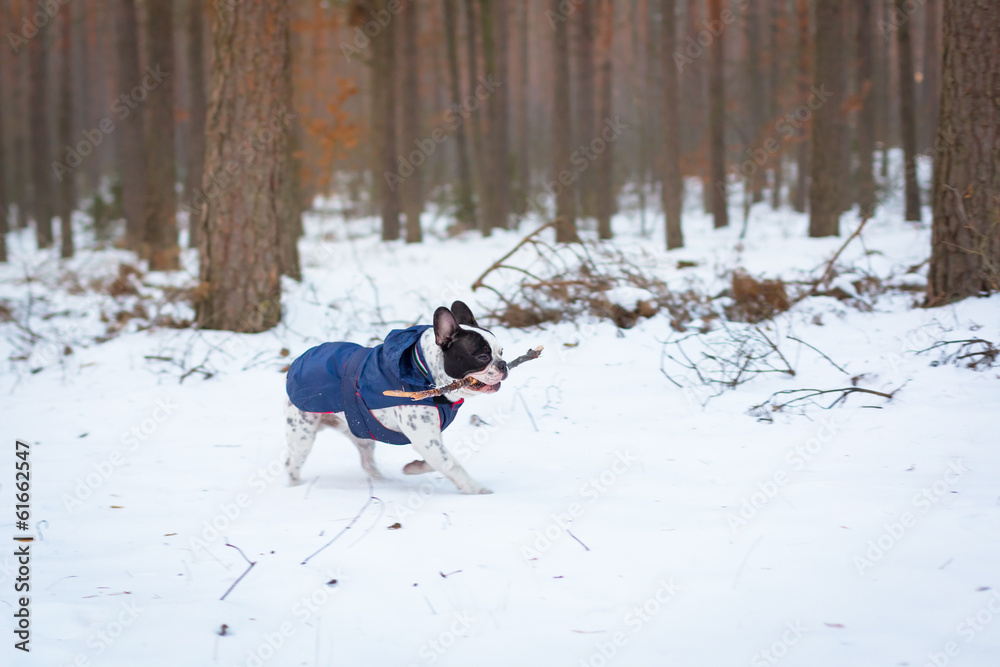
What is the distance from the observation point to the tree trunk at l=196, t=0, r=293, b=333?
7.39m

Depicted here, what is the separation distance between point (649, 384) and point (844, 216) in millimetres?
16760

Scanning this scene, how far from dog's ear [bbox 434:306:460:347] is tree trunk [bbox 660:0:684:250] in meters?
12.6

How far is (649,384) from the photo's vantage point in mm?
5734

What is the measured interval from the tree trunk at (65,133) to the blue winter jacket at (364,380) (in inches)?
706

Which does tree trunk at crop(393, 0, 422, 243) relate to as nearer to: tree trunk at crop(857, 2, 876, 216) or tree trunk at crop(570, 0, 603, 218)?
tree trunk at crop(570, 0, 603, 218)

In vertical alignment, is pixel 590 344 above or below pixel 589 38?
below

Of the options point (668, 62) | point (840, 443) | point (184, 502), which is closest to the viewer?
point (184, 502)

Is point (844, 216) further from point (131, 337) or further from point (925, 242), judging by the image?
point (131, 337)

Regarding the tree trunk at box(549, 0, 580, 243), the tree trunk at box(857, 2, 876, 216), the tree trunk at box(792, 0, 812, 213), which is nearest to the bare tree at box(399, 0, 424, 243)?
the tree trunk at box(549, 0, 580, 243)

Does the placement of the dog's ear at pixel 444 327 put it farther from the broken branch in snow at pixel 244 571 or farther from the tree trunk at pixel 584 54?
the tree trunk at pixel 584 54

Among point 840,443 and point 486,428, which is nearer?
point 840,443

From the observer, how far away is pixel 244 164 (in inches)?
293

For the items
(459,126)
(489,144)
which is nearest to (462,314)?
(489,144)

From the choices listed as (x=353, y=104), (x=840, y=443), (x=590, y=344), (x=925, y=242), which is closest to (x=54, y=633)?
Result: (x=840, y=443)
